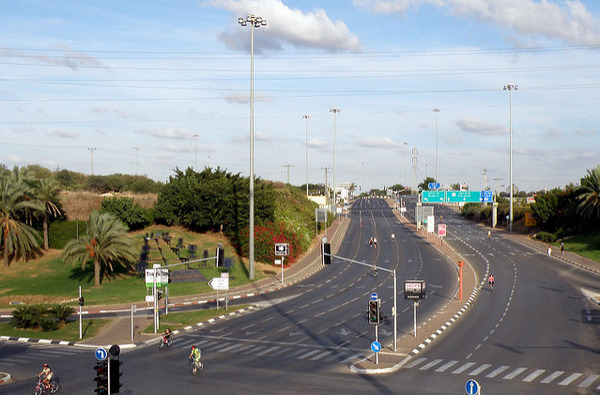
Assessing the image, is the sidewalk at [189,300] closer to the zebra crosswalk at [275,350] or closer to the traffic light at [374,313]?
the zebra crosswalk at [275,350]

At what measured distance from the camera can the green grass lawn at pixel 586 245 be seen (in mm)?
90544

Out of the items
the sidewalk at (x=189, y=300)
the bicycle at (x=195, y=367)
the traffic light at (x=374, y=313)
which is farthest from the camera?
the sidewalk at (x=189, y=300)

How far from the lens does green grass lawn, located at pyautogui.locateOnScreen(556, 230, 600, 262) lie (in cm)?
9054

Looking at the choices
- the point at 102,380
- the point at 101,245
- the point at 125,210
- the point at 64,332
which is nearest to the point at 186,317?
the point at 64,332

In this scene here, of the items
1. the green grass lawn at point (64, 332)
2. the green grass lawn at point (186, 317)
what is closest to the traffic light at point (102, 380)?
the green grass lawn at point (64, 332)

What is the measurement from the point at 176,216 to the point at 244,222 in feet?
51.1

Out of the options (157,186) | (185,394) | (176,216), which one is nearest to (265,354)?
(185,394)

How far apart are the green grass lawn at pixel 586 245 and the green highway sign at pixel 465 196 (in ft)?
111

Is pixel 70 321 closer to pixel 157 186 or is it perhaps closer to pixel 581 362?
pixel 581 362

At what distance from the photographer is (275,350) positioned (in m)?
38.5

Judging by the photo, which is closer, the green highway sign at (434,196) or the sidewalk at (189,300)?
the sidewalk at (189,300)

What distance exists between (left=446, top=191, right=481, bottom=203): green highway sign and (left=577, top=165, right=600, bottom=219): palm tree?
34066 mm

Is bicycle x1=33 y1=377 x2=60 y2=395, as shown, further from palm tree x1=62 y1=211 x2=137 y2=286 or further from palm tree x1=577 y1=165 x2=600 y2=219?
palm tree x1=577 y1=165 x2=600 y2=219

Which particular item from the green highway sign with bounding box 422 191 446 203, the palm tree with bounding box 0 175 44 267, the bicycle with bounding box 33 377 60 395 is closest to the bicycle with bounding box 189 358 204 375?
the bicycle with bounding box 33 377 60 395
